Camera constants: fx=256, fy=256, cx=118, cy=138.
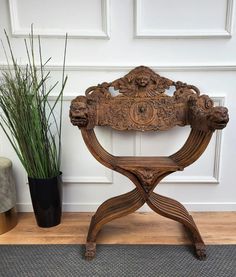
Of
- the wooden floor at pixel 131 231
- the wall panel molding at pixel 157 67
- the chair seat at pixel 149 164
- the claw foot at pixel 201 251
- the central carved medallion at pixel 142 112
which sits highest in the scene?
the wall panel molding at pixel 157 67

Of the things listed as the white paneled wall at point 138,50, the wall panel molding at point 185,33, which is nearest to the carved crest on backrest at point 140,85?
the white paneled wall at point 138,50

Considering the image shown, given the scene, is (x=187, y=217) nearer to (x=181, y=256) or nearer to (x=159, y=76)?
(x=181, y=256)

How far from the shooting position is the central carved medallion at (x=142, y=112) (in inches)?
56.9

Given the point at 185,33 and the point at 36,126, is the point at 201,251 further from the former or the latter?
the point at 185,33

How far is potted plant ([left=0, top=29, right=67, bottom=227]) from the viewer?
54.2 inches

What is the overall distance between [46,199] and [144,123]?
2.38 ft

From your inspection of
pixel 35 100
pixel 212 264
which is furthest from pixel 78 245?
pixel 35 100

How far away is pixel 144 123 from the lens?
4.78ft

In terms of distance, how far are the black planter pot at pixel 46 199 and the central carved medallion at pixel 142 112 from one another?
0.58 m

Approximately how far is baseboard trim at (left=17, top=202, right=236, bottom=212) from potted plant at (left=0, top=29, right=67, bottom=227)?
0.16 meters

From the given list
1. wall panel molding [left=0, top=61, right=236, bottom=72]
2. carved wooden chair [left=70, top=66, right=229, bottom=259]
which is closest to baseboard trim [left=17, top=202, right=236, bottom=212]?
carved wooden chair [left=70, top=66, right=229, bottom=259]

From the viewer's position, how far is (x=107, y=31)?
1.48 meters

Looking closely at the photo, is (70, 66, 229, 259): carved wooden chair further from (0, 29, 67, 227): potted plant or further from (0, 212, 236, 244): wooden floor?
(0, 29, 67, 227): potted plant

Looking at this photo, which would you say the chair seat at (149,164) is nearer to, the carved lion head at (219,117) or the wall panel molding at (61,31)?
the carved lion head at (219,117)
